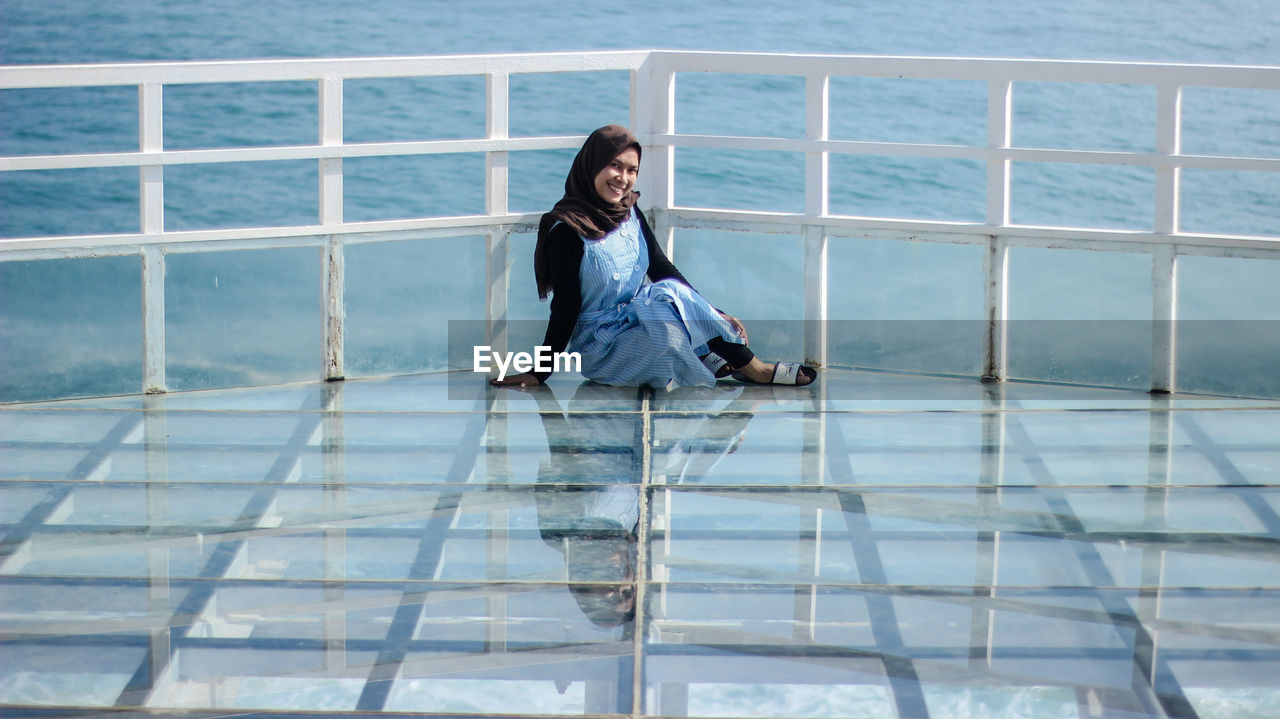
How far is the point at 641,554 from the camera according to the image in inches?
153

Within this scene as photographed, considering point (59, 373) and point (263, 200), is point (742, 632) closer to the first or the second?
point (59, 373)

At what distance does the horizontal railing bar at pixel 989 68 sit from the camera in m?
5.33

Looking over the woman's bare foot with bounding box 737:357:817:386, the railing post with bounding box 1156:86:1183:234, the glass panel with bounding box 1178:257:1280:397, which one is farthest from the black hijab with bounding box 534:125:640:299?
the glass panel with bounding box 1178:257:1280:397

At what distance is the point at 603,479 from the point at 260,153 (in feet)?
6.62

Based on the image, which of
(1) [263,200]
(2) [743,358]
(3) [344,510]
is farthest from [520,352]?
(1) [263,200]

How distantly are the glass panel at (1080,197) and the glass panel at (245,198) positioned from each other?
12.7m

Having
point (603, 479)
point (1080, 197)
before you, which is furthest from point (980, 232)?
point (1080, 197)

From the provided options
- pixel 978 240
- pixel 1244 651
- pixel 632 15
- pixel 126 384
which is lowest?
pixel 1244 651

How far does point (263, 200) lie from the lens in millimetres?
26422

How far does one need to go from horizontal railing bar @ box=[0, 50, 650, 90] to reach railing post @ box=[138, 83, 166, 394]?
4.9 inches

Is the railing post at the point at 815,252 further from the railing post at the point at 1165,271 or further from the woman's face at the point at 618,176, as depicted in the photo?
the railing post at the point at 1165,271

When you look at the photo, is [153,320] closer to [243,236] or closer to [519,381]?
[243,236]

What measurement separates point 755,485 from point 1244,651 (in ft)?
5.37

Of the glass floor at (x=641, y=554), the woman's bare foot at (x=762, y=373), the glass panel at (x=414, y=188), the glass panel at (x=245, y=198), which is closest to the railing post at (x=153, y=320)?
the glass floor at (x=641, y=554)
